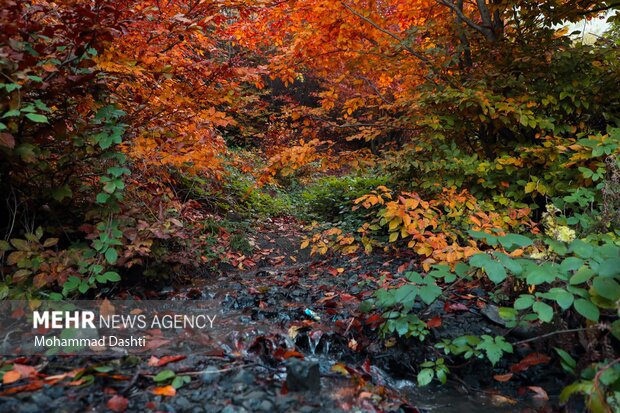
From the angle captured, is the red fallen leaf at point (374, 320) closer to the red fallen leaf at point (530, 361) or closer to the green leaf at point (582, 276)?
the red fallen leaf at point (530, 361)

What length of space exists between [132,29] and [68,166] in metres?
1.22

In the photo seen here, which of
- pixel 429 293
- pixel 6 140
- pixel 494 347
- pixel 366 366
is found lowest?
pixel 366 366

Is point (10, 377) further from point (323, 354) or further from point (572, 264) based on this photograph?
point (572, 264)

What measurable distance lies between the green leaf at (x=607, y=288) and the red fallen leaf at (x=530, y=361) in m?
0.64

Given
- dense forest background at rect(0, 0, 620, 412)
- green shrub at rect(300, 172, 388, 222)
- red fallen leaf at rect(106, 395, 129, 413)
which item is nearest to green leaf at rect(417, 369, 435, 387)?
dense forest background at rect(0, 0, 620, 412)

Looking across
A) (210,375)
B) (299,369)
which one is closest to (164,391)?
(210,375)

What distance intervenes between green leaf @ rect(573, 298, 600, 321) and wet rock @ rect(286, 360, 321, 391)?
1.21m

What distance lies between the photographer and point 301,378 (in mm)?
1770

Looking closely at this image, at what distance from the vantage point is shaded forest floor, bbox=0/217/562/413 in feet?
5.31

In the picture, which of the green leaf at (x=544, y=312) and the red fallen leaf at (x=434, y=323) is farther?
the red fallen leaf at (x=434, y=323)

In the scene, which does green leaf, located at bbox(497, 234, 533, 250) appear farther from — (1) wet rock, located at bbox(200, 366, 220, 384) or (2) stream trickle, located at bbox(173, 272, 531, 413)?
(1) wet rock, located at bbox(200, 366, 220, 384)

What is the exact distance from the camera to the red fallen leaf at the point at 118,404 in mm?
1512

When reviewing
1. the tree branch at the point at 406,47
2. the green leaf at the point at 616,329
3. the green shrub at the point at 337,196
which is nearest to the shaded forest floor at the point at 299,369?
the green leaf at the point at 616,329

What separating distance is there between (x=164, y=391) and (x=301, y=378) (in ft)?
2.03
